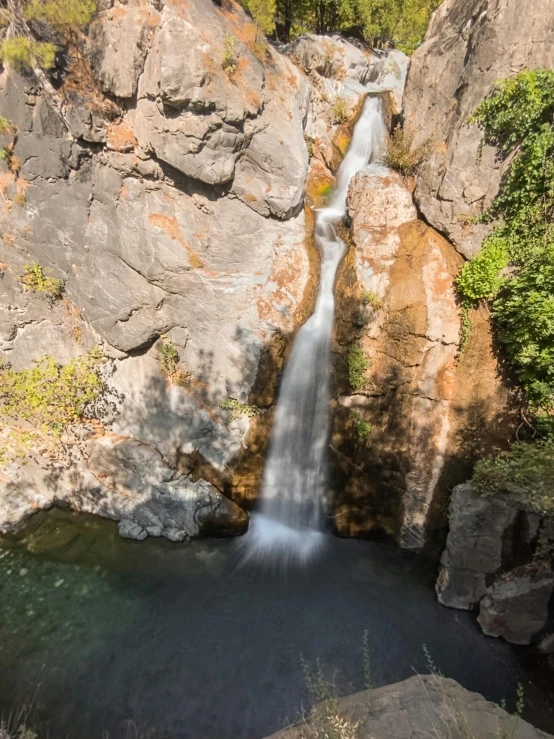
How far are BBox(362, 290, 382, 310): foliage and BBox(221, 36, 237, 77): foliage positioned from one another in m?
6.31

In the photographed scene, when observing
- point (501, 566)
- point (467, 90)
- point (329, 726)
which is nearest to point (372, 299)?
point (467, 90)

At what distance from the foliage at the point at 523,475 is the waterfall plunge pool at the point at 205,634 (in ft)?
9.53

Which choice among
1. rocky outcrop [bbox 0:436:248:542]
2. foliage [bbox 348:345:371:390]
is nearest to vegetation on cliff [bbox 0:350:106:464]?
rocky outcrop [bbox 0:436:248:542]

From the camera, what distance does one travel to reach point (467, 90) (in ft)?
32.1

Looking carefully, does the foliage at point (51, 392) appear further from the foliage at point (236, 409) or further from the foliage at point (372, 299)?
the foliage at point (372, 299)

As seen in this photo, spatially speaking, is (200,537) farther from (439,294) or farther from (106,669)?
(439,294)

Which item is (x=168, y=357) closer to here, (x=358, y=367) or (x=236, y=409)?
(x=236, y=409)

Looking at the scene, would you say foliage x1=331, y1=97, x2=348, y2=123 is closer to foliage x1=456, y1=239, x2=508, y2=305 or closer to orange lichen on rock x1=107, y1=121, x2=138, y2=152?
orange lichen on rock x1=107, y1=121, x2=138, y2=152

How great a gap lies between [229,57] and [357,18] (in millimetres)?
14184

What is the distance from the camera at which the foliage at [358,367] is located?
9672mm

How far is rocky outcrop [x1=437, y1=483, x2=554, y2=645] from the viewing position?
731 cm

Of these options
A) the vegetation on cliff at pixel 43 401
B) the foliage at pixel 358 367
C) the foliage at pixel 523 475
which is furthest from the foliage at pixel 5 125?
the foliage at pixel 523 475

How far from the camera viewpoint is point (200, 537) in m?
10.0

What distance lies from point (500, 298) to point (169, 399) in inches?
349
